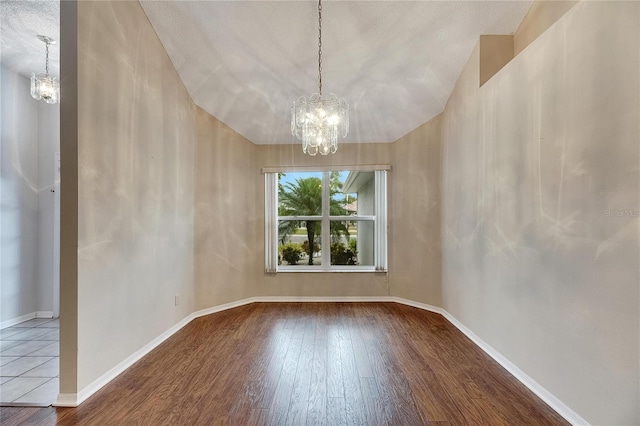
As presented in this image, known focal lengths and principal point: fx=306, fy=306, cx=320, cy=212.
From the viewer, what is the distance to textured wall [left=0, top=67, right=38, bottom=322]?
3.44 m

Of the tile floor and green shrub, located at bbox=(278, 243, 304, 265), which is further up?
green shrub, located at bbox=(278, 243, 304, 265)

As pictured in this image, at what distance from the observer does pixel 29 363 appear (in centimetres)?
258

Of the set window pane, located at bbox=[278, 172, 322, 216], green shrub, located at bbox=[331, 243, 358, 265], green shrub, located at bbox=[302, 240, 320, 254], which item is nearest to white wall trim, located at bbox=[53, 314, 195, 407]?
green shrub, located at bbox=[302, 240, 320, 254]

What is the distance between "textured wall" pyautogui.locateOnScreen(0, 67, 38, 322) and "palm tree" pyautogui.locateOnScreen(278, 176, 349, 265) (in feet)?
10.1

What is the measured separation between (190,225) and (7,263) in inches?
79.5

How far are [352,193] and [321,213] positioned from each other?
58cm

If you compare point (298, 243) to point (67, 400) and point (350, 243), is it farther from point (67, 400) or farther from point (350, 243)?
point (67, 400)

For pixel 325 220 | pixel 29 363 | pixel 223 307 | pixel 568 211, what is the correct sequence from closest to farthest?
pixel 568 211
pixel 29 363
pixel 223 307
pixel 325 220

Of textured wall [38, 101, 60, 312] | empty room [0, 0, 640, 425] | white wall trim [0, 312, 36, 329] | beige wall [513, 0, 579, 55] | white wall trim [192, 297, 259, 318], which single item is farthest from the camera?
white wall trim [192, 297, 259, 318]

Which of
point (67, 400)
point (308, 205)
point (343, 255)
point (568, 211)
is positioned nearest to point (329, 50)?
point (308, 205)

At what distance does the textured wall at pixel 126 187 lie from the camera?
2172 millimetres

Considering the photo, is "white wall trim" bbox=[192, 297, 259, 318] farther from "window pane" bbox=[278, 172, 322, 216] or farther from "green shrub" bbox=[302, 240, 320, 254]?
"window pane" bbox=[278, 172, 322, 216]

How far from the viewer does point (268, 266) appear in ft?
15.1

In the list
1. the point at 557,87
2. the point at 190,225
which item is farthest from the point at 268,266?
the point at 557,87
